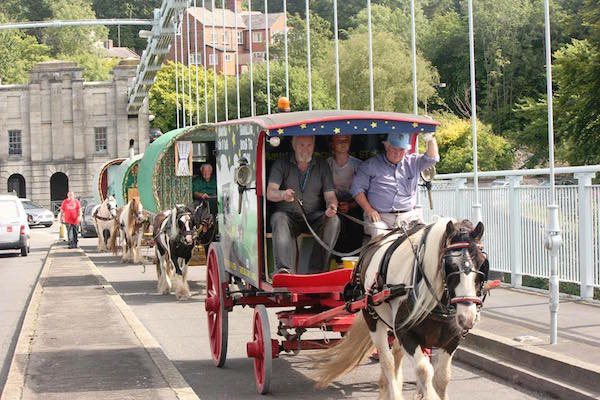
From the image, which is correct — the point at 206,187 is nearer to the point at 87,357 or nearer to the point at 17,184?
the point at 87,357

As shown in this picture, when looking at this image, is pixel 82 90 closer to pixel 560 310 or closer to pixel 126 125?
pixel 126 125

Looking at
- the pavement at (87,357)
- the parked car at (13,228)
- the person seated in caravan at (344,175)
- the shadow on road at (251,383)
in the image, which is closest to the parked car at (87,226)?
the parked car at (13,228)

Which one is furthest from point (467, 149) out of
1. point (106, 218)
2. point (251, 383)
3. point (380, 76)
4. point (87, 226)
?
point (251, 383)

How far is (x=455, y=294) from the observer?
324 inches

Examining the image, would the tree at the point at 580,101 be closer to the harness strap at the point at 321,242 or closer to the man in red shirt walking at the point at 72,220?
the man in red shirt walking at the point at 72,220

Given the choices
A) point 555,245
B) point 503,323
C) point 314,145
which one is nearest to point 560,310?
point 503,323

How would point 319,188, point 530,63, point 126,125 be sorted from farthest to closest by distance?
1. point 126,125
2. point 530,63
3. point 319,188

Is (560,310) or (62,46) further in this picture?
(62,46)

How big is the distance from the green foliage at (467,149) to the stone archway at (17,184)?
1905 inches

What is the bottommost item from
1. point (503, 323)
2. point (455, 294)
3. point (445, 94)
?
point (503, 323)

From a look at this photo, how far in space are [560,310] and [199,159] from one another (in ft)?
36.0

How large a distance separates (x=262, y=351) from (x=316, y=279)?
0.81 m

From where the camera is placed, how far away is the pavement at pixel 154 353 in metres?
10.9

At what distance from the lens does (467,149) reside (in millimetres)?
66500
